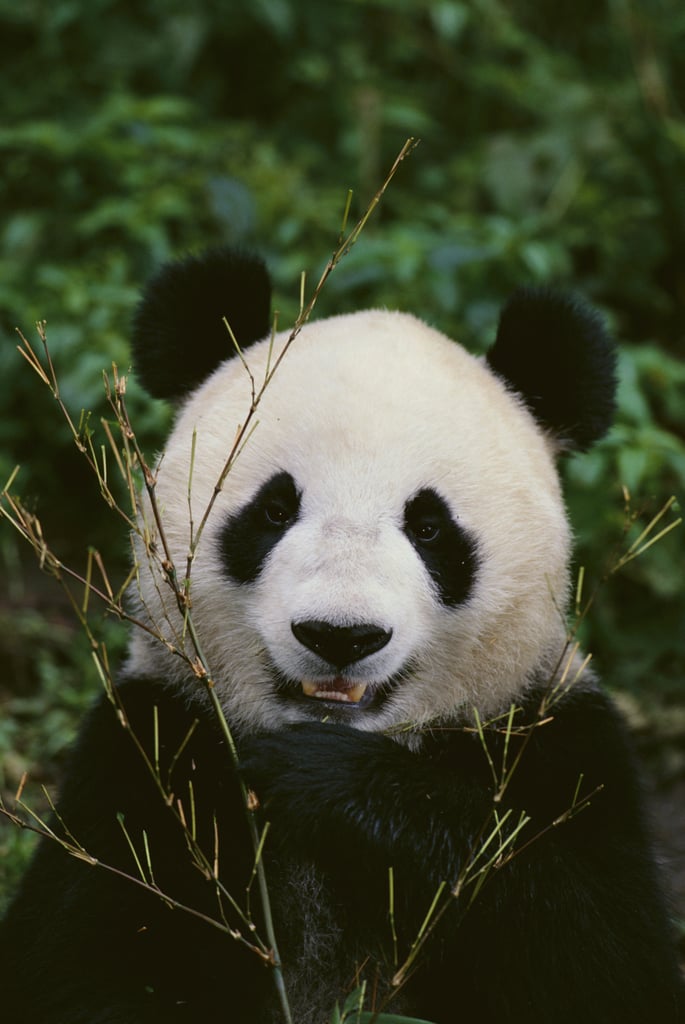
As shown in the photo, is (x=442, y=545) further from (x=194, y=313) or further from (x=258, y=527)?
(x=194, y=313)

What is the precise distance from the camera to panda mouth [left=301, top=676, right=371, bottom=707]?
2.49 meters

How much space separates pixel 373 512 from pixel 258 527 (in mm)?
262

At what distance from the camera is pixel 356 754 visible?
2.38 meters

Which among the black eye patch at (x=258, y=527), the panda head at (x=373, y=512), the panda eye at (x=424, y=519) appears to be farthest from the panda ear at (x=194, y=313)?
the panda eye at (x=424, y=519)

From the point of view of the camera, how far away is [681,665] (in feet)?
16.9

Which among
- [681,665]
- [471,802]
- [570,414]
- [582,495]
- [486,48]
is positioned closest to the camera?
[471,802]

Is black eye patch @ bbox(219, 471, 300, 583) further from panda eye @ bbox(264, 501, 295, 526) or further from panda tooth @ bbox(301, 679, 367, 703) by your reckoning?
panda tooth @ bbox(301, 679, 367, 703)

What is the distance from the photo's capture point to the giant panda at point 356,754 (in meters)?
2.38

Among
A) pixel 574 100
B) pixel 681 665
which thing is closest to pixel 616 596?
pixel 681 665

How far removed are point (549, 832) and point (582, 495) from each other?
2.28 m

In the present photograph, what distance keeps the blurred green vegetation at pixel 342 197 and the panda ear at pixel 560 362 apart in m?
1.28

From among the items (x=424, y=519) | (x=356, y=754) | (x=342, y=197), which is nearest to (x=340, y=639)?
(x=356, y=754)

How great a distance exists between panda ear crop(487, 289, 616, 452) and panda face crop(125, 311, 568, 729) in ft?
0.51

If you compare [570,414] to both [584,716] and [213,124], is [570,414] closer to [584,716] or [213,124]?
[584,716]
